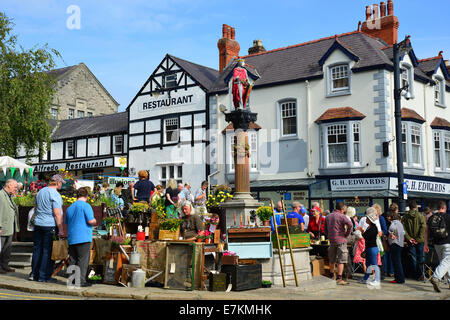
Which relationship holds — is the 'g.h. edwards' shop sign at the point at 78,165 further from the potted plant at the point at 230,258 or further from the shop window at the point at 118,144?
the potted plant at the point at 230,258

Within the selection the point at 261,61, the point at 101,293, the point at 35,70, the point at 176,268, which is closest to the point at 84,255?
the point at 101,293

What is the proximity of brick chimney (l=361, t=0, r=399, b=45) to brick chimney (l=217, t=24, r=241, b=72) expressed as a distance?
7603 mm

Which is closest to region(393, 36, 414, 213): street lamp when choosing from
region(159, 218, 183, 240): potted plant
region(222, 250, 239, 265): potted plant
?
region(222, 250, 239, 265): potted plant

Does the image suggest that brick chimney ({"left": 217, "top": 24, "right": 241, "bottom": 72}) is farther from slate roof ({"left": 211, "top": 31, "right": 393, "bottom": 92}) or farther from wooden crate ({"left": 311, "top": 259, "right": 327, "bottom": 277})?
wooden crate ({"left": 311, "top": 259, "right": 327, "bottom": 277})

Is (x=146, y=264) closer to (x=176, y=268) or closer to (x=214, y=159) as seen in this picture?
(x=176, y=268)

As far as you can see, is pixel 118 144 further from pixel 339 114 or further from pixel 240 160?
pixel 240 160

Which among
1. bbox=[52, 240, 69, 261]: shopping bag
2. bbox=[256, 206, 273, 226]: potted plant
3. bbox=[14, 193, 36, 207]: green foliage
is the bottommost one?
bbox=[52, 240, 69, 261]: shopping bag

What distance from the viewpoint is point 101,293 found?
8.44 m

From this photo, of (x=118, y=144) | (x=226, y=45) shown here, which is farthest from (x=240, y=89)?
(x=118, y=144)

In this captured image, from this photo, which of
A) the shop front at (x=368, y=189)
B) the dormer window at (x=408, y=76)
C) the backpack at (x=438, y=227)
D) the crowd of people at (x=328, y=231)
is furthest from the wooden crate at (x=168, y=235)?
the dormer window at (x=408, y=76)

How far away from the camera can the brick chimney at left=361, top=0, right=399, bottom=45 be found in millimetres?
26156

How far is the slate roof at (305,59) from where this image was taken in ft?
77.6

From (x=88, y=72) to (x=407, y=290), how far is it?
4059 cm

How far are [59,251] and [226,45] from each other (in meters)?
21.5
